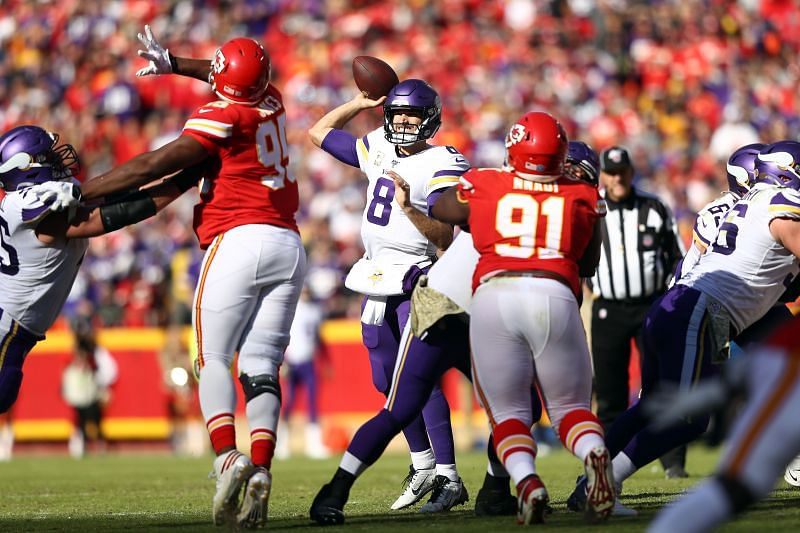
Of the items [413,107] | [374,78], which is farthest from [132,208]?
[374,78]

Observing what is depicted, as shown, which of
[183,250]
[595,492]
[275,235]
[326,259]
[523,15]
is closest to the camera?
[595,492]

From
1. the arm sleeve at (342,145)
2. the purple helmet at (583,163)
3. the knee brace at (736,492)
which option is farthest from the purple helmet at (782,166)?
the knee brace at (736,492)

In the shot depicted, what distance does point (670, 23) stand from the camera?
17.9 meters

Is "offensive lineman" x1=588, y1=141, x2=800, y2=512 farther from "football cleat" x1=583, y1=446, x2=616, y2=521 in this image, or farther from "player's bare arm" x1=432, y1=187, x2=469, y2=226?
"player's bare arm" x1=432, y1=187, x2=469, y2=226

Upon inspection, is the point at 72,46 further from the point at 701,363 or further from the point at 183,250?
the point at 701,363

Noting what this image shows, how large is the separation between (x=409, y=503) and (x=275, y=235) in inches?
67.5

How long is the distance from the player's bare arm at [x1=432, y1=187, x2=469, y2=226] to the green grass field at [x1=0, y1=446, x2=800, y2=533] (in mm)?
1293

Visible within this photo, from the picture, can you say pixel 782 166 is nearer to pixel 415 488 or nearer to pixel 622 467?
pixel 622 467

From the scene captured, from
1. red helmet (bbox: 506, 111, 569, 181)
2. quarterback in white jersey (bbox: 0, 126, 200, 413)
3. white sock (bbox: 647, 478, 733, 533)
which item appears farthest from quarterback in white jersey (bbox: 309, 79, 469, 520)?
white sock (bbox: 647, 478, 733, 533)

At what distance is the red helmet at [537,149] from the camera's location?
531 centimetres

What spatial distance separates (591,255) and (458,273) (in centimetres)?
60

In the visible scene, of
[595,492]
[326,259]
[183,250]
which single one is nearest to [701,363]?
[595,492]

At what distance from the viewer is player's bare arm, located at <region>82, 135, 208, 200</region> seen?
5.50 metres

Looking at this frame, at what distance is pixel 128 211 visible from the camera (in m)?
5.72
